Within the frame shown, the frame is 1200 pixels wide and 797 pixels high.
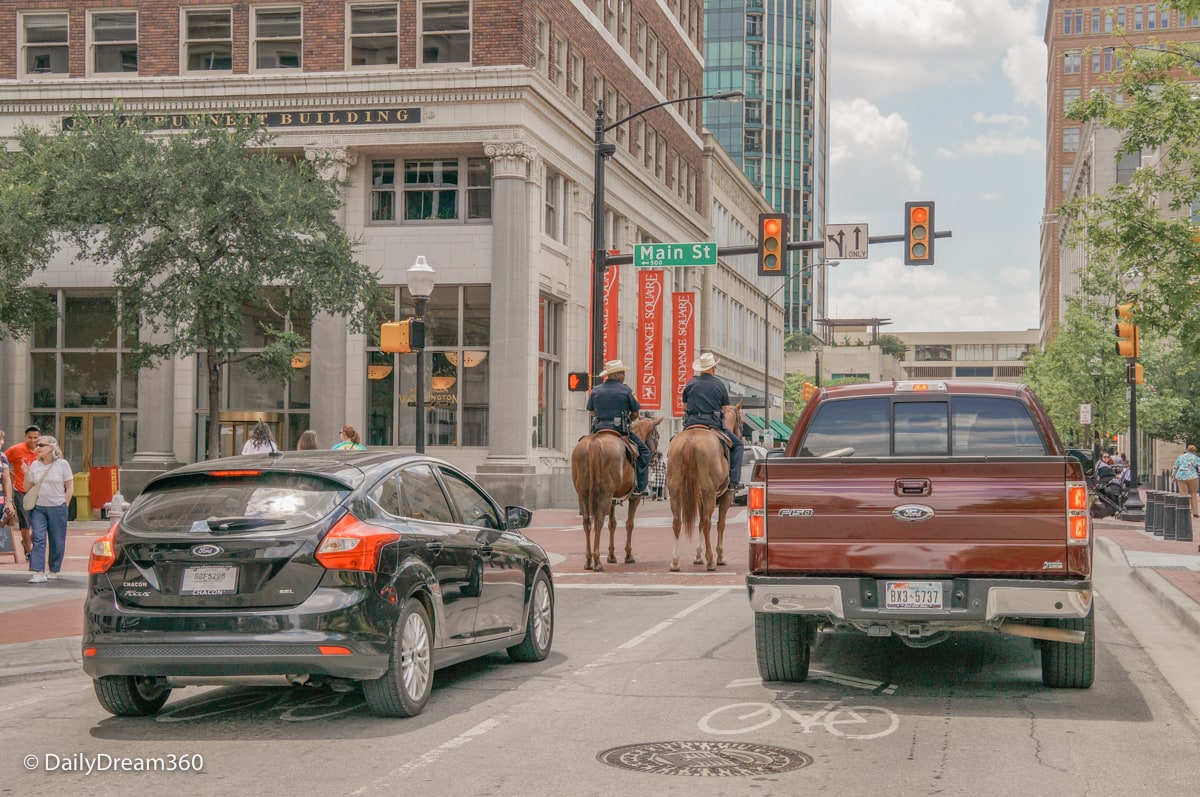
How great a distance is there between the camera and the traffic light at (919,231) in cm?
2706

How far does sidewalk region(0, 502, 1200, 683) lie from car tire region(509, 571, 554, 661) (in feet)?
11.8

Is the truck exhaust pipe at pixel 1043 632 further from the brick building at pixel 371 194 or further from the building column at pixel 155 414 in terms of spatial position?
the building column at pixel 155 414

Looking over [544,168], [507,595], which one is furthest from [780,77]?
A: [507,595]

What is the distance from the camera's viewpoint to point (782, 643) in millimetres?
9656

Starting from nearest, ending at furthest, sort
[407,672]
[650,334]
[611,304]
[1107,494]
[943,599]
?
1. [407,672]
2. [943,599]
3. [1107,494]
4. [611,304]
5. [650,334]

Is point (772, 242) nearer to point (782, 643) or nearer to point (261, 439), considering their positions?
point (261, 439)

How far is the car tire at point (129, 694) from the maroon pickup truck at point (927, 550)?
3.88 metres

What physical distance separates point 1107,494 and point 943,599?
1057 inches

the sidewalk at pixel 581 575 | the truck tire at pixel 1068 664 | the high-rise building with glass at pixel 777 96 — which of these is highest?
the high-rise building with glass at pixel 777 96

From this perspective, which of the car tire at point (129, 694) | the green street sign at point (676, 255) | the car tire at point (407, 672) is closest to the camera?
the car tire at point (407, 672)

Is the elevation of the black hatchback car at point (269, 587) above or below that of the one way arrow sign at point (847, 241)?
below

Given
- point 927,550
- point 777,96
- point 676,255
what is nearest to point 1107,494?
point 676,255

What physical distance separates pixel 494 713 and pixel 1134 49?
1336 centimetres


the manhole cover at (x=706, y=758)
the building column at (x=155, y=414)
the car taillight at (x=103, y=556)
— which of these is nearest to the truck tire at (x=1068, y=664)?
the manhole cover at (x=706, y=758)
